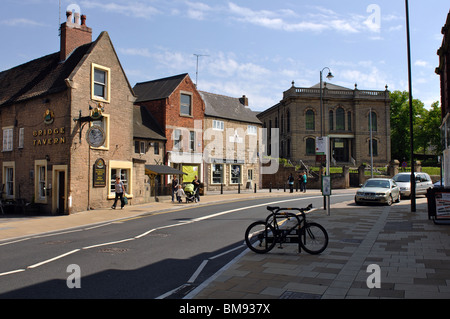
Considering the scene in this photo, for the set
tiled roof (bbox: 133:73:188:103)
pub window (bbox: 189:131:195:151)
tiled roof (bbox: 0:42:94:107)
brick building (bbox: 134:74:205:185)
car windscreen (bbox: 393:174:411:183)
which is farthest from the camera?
pub window (bbox: 189:131:195:151)

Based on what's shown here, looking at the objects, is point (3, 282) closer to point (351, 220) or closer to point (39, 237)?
point (39, 237)

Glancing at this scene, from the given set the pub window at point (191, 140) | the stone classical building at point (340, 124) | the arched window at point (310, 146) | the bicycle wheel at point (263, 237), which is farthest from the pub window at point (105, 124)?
the arched window at point (310, 146)

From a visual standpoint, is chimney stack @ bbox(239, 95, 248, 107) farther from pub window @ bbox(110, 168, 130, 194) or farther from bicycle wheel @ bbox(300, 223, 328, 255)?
bicycle wheel @ bbox(300, 223, 328, 255)

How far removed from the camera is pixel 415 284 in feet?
20.3

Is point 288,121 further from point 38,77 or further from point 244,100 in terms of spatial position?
point 38,77

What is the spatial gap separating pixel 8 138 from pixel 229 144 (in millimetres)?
19761

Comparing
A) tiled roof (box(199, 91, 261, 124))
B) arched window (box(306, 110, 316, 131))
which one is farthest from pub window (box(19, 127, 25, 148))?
arched window (box(306, 110, 316, 131))

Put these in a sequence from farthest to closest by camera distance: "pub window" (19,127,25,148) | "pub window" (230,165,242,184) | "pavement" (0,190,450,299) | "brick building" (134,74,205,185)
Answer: "pub window" (230,165,242,184), "brick building" (134,74,205,185), "pub window" (19,127,25,148), "pavement" (0,190,450,299)

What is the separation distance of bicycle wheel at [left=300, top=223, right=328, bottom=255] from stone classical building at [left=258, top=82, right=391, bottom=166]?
47.1m

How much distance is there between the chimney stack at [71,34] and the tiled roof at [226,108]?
14032 millimetres

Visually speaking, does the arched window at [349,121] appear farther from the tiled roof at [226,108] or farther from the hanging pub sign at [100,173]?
the hanging pub sign at [100,173]

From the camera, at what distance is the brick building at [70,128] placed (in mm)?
20172

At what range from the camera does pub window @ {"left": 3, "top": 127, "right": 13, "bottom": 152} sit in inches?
956
